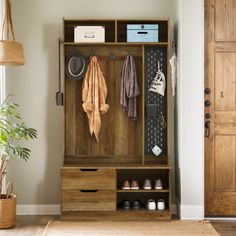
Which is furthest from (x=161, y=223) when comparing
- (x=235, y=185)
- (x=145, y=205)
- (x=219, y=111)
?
(x=219, y=111)

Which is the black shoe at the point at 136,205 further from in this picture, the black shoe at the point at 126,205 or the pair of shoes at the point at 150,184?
the pair of shoes at the point at 150,184

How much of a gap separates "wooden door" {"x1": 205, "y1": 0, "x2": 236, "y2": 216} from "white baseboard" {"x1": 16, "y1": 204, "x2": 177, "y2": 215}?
0.51 meters

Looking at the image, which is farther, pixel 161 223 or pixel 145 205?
pixel 145 205

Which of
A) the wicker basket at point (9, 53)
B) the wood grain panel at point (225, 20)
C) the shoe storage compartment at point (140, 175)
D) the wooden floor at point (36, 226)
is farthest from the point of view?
the shoe storage compartment at point (140, 175)

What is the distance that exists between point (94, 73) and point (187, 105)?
1.00 m

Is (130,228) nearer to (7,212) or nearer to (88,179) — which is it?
(88,179)

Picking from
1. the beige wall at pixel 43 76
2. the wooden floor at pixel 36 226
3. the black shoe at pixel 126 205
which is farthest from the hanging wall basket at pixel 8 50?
the black shoe at pixel 126 205

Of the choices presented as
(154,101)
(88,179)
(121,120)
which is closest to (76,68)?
(121,120)

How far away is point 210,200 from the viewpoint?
16.9ft

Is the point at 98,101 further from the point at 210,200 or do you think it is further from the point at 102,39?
the point at 210,200

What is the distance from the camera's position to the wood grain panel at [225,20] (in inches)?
200

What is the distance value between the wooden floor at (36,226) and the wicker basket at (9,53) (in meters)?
1.51

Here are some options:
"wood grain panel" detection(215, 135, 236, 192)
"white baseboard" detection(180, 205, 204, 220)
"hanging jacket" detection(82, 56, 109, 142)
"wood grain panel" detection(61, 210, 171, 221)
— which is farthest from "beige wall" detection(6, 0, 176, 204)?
A: "wood grain panel" detection(215, 135, 236, 192)

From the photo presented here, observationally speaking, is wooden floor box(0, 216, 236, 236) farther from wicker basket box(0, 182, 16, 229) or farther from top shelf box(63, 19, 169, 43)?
top shelf box(63, 19, 169, 43)
